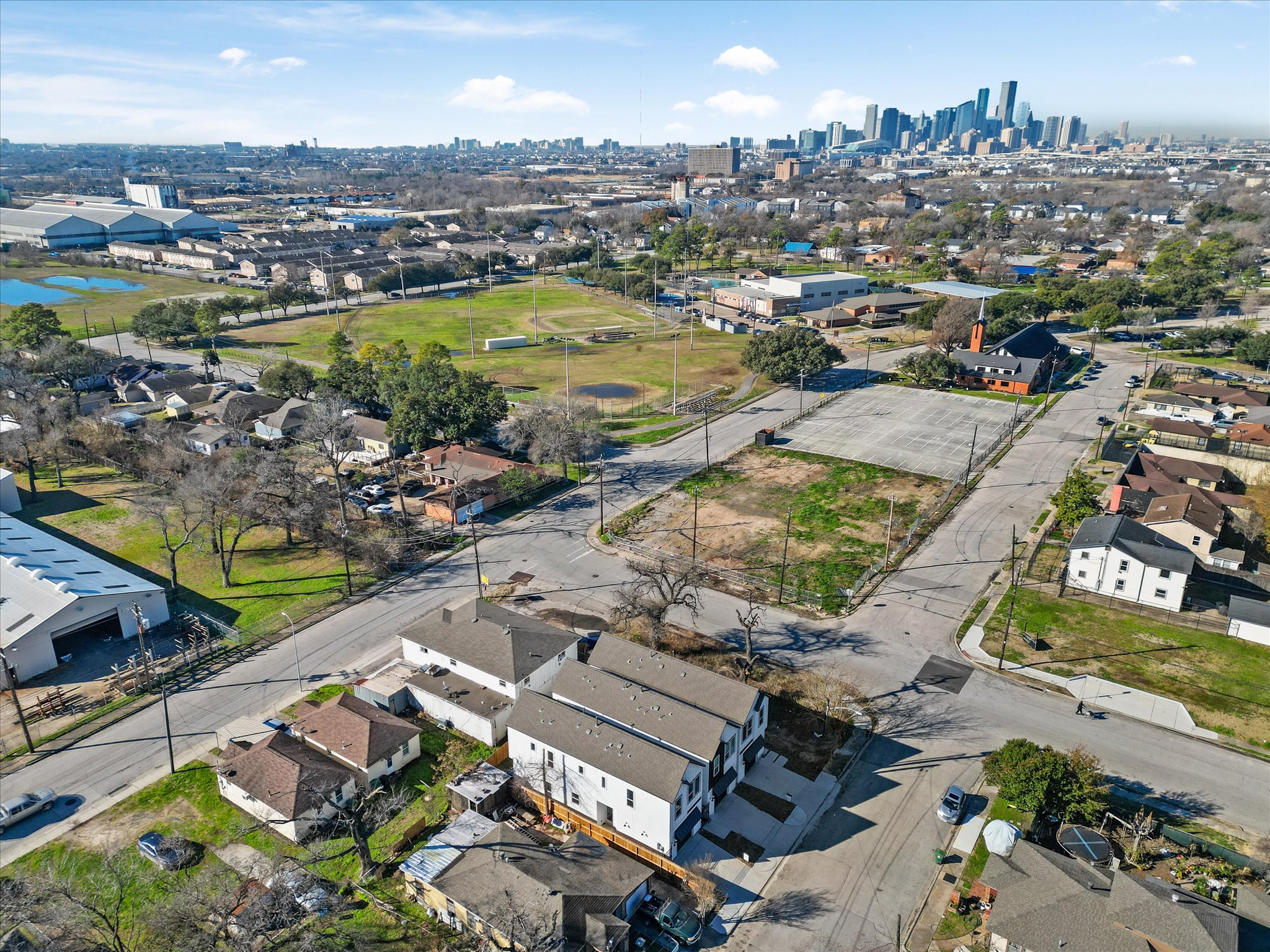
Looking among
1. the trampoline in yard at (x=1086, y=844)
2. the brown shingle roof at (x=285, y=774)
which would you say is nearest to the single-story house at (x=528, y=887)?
the brown shingle roof at (x=285, y=774)

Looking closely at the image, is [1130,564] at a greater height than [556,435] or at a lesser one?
lesser

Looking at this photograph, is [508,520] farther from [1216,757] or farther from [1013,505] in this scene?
[1216,757]

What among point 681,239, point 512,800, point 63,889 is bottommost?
point 512,800

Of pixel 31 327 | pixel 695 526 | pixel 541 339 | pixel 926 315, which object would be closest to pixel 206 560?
pixel 695 526

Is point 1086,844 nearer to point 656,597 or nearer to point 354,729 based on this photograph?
point 656,597

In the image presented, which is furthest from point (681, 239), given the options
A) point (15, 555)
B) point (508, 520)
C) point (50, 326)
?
point (15, 555)

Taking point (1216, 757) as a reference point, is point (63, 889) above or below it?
above
